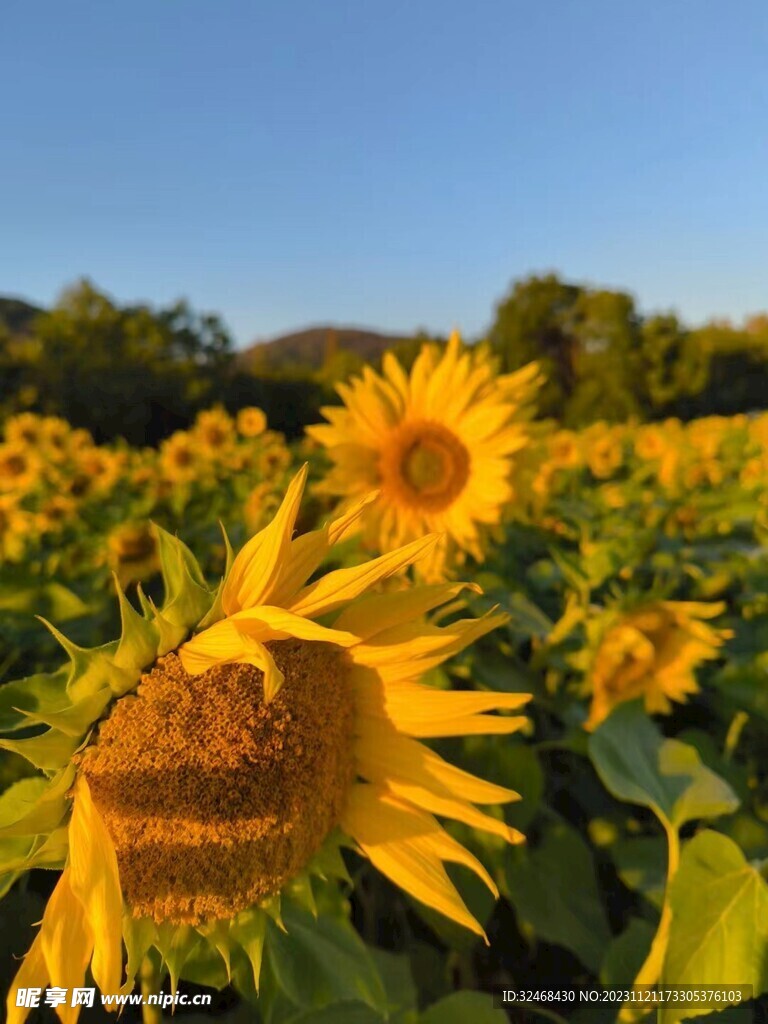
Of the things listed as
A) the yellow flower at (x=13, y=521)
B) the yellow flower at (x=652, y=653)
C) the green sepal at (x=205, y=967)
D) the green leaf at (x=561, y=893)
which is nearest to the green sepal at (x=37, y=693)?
the green sepal at (x=205, y=967)

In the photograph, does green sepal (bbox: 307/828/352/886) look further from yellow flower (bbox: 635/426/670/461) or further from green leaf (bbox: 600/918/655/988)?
yellow flower (bbox: 635/426/670/461)

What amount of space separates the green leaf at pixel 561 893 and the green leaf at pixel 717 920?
46 cm

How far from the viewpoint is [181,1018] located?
119 cm

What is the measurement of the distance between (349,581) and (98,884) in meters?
A: 0.37

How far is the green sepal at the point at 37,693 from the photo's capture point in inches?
31.5

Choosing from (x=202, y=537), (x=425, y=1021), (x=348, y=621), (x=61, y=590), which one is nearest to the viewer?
(x=348, y=621)

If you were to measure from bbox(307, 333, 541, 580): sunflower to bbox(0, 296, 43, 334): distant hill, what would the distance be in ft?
342

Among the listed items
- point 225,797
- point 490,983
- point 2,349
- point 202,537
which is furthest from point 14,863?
point 2,349

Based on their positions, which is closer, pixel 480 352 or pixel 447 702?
pixel 447 702

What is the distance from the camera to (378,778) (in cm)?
95

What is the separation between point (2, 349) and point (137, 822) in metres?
25.5

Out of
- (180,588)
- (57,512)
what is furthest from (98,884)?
(57,512)

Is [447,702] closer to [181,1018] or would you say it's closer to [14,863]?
[14,863]

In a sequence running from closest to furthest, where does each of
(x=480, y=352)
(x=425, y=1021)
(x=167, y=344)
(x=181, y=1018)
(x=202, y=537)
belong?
(x=425, y=1021) < (x=181, y=1018) < (x=480, y=352) < (x=202, y=537) < (x=167, y=344)
